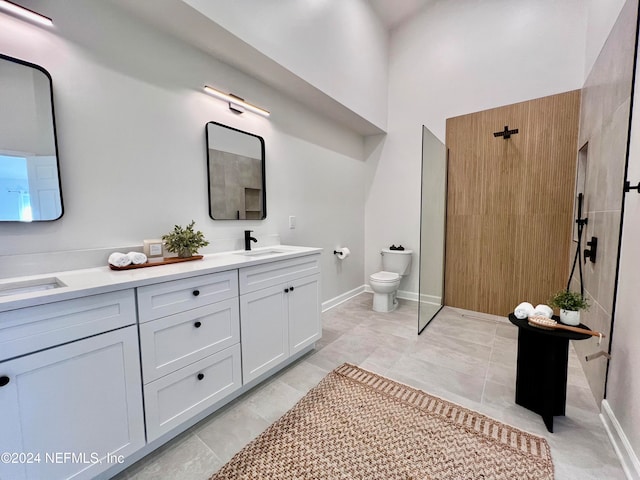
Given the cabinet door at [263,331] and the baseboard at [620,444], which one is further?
the cabinet door at [263,331]

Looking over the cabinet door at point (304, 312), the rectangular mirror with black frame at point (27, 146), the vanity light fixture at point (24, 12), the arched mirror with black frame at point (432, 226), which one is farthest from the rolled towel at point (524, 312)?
the vanity light fixture at point (24, 12)

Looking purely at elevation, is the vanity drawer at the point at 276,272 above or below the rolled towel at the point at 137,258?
below

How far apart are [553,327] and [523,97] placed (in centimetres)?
243

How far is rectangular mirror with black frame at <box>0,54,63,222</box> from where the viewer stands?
1190mm

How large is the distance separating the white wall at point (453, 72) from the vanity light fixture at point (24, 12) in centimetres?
320

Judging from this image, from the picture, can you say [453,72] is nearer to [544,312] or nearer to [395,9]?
[395,9]

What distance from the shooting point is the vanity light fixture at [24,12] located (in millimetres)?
1163

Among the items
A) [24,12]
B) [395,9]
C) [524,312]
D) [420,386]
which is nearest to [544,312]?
[524,312]

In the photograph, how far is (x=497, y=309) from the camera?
2.91 meters

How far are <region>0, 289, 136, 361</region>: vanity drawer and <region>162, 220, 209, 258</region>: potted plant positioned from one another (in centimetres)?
55

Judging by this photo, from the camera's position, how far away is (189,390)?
1.37m

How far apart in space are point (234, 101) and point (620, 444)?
308 centimetres

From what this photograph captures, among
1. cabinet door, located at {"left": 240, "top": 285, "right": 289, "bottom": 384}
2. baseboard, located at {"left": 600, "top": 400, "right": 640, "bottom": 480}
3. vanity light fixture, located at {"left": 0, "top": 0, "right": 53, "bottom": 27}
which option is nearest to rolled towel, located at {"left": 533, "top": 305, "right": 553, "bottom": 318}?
baseboard, located at {"left": 600, "top": 400, "right": 640, "bottom": 480}

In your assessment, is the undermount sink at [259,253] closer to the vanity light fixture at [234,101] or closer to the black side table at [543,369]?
the vanity light fixture at [234,101]
